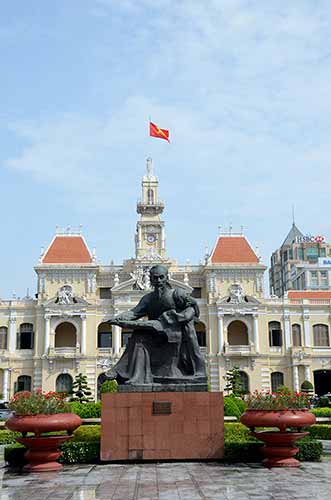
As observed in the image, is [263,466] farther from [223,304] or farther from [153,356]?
[223,304]

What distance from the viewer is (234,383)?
4178 cm

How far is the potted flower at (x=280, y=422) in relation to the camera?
35.0 ft

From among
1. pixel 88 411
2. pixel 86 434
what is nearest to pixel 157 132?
pixel 88 411

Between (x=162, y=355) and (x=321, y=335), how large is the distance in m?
41.5

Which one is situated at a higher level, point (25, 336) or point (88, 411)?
point (25, 336)

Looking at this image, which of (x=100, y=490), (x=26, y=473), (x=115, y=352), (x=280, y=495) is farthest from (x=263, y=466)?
(x=115, y=352)

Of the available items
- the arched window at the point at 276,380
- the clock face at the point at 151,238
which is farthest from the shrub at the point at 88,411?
the clock face at the point at 151,238

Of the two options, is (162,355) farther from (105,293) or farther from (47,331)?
(105,293)

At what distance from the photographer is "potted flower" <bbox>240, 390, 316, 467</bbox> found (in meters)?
10.7

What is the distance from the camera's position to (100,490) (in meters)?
8.60

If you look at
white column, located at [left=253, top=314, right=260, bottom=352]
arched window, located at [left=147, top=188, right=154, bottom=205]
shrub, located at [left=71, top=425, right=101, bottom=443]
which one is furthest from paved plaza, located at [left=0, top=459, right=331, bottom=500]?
arched window, located at [left=147, top=188, right=154, bottom=205]

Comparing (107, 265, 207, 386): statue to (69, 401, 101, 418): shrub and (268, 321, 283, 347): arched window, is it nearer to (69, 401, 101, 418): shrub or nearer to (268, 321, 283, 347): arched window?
(69, 401, 101, 418): shrub

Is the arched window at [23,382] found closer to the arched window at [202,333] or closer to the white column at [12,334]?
the white column at [12,334]

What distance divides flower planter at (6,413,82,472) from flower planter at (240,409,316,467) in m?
3.36
